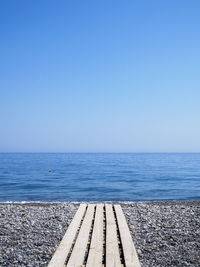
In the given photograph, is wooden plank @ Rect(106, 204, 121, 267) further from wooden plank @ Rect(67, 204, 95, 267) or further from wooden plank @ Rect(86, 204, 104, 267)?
wooden plank @ Rect(67, 204, 95, 267)

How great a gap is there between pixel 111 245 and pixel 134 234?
4.49ft

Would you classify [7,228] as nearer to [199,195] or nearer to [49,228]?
[49,228]

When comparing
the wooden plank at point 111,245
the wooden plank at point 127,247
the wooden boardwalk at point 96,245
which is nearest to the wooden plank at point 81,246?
the wooden boardwalk at point 96,245

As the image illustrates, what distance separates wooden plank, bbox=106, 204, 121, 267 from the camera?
473cm

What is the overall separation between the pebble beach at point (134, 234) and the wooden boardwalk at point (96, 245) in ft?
0.89

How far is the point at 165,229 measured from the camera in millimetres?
7223

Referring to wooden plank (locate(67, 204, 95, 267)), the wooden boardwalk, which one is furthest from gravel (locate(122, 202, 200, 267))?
wooden plank (locate(67, 204, 95, 267))

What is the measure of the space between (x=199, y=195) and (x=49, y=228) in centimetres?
1464

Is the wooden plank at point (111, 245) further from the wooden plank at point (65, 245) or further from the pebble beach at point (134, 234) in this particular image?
the wooden plank at point (65, 245)

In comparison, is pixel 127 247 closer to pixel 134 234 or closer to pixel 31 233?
pixel 134 234

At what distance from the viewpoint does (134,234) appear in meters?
6.70

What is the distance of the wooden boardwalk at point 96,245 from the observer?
4.76 m

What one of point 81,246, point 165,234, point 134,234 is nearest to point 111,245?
point 81,246

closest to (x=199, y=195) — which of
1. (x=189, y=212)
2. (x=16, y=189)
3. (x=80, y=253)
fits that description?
(x=189, y=212)
